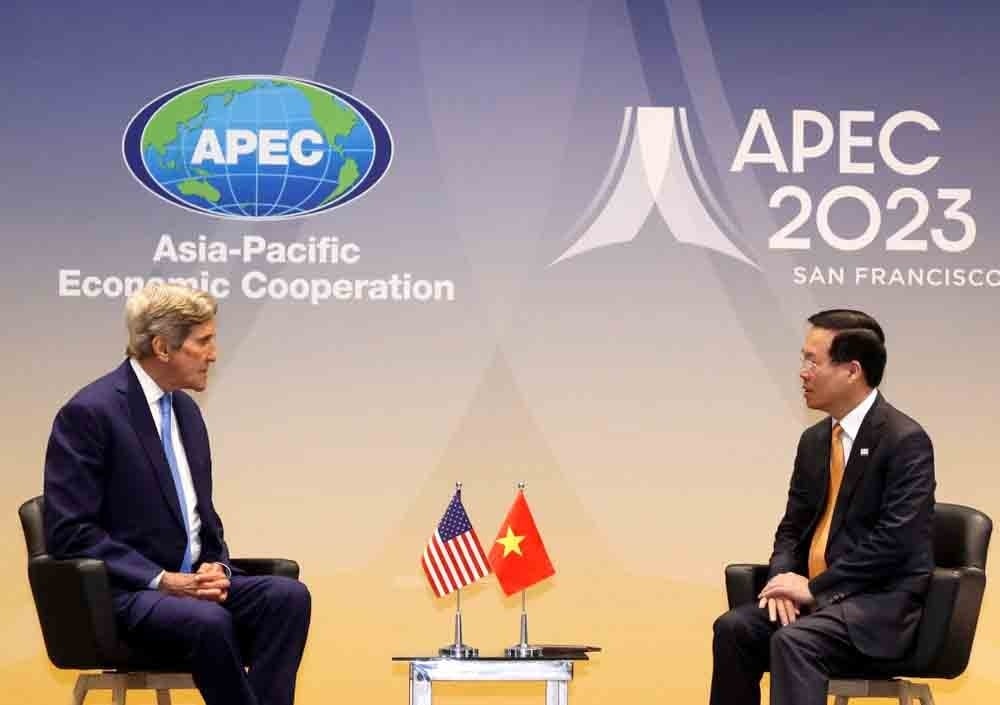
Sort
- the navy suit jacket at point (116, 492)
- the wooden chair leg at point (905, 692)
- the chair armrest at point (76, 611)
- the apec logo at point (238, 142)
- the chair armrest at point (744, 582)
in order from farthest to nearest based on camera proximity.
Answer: the apec logo at point (238, 142)
the chair armrest at point (744, 582)
the wooden chair leg at point (905, 692)
the navy suit jacket at point (116, 492)
the chair armrest at point (76, 611)

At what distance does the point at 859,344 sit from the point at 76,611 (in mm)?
2647

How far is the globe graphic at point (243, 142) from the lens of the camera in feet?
20.9

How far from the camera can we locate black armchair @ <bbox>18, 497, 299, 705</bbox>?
487cm

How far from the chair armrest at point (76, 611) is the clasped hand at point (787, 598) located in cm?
207

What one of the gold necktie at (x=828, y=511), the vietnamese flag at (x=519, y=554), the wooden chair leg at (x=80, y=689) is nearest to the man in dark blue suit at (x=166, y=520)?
the wooden chair leg at (x=80, y=689)

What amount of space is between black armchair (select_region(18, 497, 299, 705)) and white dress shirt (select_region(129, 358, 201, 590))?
39 cm

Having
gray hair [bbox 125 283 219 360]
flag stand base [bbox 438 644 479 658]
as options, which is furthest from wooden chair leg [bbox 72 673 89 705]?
flag stand base [bbox 438 644 479 658]

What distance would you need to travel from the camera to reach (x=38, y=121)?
6.38 m

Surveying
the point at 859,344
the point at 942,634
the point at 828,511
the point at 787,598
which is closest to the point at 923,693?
the point at 942,634

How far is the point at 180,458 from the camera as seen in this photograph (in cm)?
528

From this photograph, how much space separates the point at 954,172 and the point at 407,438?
2.46 m

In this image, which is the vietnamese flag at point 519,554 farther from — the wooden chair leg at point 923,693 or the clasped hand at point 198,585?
the wooden chair leg at point 923,693

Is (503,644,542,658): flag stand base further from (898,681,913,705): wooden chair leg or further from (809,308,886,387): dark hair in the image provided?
(809,308,886,387): dark hair

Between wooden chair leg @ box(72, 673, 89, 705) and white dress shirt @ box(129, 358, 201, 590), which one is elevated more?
white dress shirt @ box(129, 358, 201, 590)
